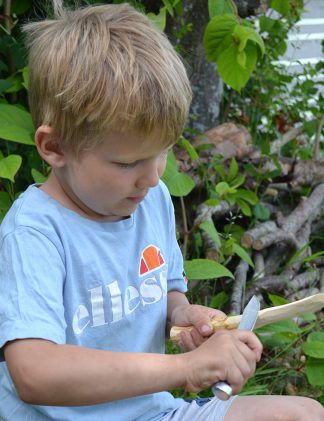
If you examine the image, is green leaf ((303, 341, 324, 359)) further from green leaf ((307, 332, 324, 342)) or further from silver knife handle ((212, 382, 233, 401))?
silver knife handle ((212, 382, 233, 401))

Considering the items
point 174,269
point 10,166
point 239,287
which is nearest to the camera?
point 174,269

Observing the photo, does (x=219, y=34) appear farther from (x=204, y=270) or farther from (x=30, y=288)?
(x=30, y=288)

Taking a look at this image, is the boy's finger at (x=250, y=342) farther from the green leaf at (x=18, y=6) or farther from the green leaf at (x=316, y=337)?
the green leaf at (x=18, y=6)

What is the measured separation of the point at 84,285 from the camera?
5.05 feet

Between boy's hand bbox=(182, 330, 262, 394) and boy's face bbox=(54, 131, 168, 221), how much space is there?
1.00 feet

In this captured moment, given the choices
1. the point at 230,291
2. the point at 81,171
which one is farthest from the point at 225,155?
the point at 81,171

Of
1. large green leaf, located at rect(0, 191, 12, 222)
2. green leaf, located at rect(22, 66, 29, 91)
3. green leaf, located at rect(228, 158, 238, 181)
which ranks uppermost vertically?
green leaf, located at rect(22, 66, 29, 91)

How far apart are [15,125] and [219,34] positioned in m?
0.62

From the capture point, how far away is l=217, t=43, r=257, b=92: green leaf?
2299 millimetres

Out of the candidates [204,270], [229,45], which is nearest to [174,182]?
[204,270]

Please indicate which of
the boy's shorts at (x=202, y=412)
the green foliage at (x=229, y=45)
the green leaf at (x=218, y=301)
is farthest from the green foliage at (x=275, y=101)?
the boy's shorts at (x=202, y=412)

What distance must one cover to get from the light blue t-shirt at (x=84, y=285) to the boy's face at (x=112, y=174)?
1.8 inches

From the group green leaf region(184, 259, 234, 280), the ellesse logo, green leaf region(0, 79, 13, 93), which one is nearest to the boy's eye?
the ellesse logo

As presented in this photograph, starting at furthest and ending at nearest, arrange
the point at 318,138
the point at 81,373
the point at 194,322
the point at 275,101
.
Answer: the point at 275,101 → the point at 318,138 → the point at 194,322 → the point at 81,373
